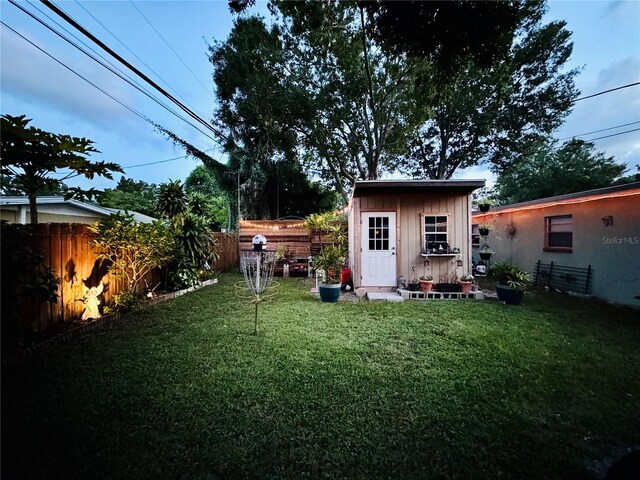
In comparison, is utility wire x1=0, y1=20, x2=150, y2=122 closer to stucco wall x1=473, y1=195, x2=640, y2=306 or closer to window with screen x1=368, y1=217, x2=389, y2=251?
window with screen x1=368, y1=217, x2=389, y2=251

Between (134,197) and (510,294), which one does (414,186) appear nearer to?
(510,294)

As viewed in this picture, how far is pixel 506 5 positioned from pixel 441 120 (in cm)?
1180

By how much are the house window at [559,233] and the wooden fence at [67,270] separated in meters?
10.2

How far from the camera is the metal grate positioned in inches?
249

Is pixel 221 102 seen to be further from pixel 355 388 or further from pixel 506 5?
pixel 355 388

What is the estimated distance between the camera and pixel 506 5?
2061 millimetres

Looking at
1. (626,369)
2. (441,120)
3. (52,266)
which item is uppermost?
(441,120)

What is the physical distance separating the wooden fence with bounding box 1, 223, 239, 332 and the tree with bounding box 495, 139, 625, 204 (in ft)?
51.8

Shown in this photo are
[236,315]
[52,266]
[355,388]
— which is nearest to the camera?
[355,388]

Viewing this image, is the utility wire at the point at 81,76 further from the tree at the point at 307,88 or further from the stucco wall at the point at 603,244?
the stucco wall at the point at 603,244

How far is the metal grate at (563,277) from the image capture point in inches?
249

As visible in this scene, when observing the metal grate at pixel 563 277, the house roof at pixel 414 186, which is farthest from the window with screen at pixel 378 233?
the metal grate at pixel 563 277

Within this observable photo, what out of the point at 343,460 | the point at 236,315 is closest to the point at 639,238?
the point at 343,460

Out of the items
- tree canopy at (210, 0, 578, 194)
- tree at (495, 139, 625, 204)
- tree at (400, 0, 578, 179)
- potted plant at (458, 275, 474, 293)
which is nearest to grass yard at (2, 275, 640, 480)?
potted plant at (458, 275, 474, 293)
